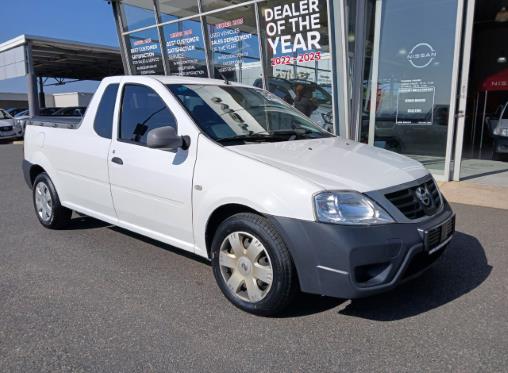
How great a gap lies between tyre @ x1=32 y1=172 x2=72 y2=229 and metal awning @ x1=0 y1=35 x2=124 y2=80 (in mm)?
17990

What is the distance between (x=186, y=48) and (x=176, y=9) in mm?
1058

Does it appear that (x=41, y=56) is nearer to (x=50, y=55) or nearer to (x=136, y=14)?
(x=50, y=55)

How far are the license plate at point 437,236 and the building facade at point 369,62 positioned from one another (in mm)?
5109

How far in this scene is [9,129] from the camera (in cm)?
2117

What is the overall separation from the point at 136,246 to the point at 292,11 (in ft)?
22.6

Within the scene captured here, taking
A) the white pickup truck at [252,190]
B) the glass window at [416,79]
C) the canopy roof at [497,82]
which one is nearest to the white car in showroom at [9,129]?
the glass window at [416,79]

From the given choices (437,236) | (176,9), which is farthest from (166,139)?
(176,9)

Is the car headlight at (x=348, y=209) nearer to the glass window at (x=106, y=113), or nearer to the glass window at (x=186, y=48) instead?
the glass window at (x=106, y=113)

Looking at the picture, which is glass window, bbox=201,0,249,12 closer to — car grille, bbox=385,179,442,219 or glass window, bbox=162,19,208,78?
glass window, bbox=162,19,208,78

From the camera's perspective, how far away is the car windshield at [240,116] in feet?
12.3

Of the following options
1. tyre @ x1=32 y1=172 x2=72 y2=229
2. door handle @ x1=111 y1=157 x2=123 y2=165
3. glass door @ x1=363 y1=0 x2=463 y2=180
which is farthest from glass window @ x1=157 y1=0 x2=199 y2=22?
door handle @ x1=111 y1=157 x2=123 y2=165

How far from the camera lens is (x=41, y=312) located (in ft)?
10.9

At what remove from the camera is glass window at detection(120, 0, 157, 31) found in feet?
43.4

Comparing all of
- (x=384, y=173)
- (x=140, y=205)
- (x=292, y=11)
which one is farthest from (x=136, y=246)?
(x=292, y=11)
